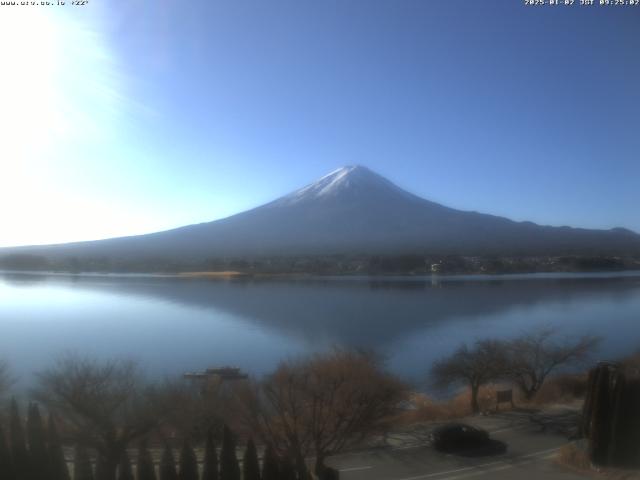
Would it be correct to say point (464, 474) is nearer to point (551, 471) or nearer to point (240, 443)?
point (551, 471)

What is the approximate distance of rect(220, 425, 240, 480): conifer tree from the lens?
393cm

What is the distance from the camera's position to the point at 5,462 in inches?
148

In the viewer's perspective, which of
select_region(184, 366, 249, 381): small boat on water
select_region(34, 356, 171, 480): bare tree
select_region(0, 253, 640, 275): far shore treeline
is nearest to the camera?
select_region(34, 356, 171, 480): bare tree

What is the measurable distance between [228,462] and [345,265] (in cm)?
1887

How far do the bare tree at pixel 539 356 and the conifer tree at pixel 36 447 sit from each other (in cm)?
689

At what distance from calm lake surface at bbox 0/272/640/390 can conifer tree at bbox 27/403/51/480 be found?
3.90m

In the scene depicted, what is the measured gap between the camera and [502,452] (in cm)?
549

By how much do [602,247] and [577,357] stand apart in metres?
19.9

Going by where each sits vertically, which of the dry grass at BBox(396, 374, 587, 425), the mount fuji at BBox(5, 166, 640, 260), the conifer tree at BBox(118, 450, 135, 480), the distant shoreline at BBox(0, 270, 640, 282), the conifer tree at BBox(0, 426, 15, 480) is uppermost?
the mount fuji at BBox(5, 166, 640, 260)

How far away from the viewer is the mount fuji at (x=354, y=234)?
93.8 feet

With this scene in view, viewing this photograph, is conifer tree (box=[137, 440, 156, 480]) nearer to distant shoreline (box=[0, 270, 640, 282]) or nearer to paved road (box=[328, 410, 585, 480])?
paved road (box=[328, 410, 585, 480])

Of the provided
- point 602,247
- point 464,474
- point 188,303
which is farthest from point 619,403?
point 602,247

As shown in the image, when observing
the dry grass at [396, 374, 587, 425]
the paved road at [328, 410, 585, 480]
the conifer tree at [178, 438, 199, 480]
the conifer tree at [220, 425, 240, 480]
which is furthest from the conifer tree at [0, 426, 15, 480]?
the dry grass at [396, 374, 587, 425]

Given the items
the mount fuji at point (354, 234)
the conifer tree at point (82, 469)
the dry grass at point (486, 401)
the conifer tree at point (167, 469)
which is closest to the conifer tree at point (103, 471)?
the conifer tree at point (82, 469)
